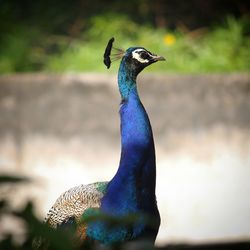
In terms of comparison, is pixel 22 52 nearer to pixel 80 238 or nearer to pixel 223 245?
pixel 223 245

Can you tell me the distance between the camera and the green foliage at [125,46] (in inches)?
237

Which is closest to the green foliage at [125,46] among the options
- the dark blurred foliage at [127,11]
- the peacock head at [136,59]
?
the dark blurred foliage at [127,11]

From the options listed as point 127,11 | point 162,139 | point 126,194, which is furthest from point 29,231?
point 127,11

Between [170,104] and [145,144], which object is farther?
[170,104]

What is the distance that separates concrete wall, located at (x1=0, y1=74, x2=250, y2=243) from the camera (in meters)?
5.12

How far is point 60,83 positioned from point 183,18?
197 cm

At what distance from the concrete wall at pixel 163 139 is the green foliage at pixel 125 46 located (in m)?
0.70

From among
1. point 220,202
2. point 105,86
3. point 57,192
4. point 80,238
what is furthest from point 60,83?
point 80,238

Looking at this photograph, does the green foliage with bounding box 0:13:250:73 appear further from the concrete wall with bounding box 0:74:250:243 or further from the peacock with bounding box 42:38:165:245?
the peacock with bounding box 42:38:165:245

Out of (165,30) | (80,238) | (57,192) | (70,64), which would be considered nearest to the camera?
(80,238)

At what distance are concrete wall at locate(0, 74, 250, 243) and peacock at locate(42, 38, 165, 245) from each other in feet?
6.53

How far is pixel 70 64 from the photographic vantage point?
606cm

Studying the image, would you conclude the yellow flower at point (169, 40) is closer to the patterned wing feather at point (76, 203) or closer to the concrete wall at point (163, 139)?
the concrete wall at point (163, 139)

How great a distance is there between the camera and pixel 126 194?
9.56ft
